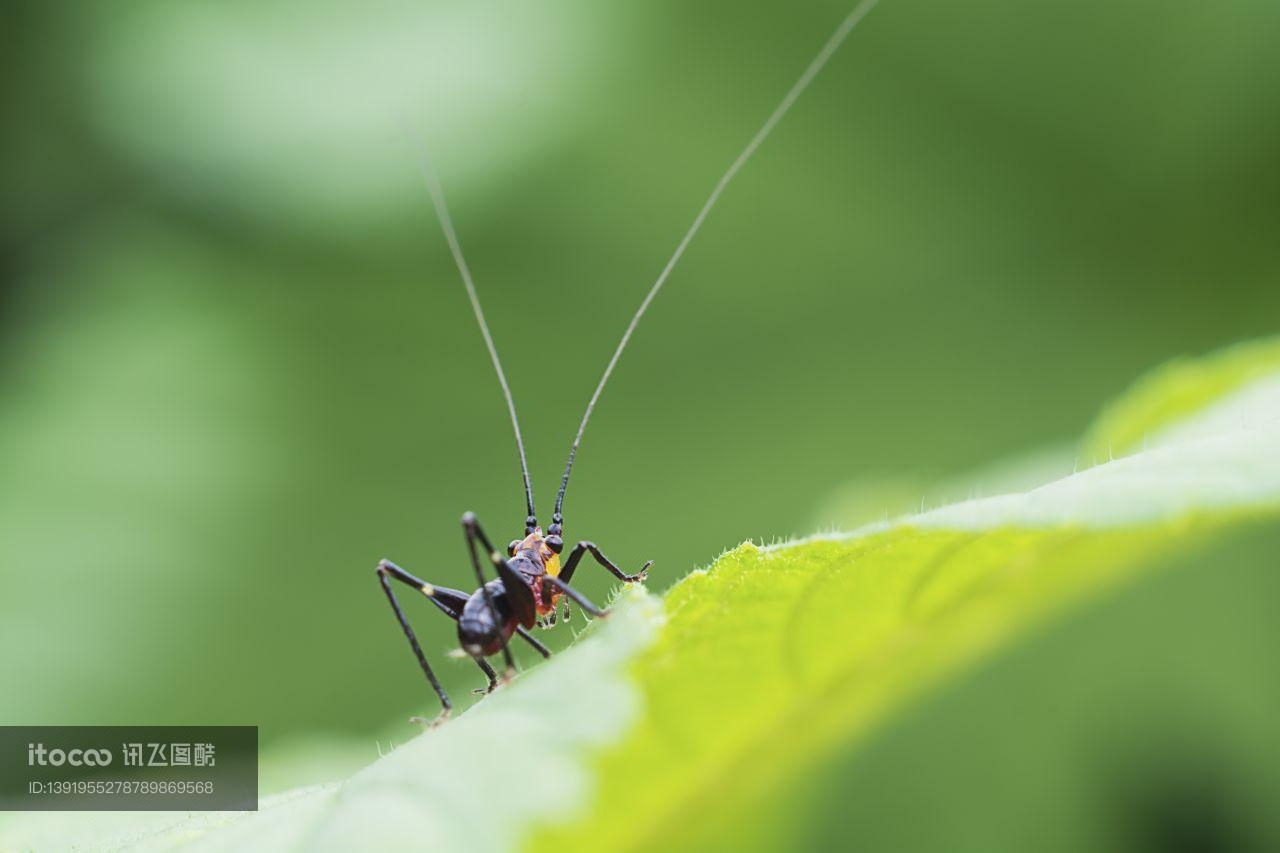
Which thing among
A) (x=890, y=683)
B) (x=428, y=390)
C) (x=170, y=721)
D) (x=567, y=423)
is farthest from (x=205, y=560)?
(x=890, y=683)

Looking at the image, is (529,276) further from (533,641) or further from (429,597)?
(533,641)

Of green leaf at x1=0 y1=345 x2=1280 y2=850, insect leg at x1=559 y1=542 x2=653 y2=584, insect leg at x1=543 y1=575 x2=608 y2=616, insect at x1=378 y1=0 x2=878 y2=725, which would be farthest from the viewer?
insect leg at x1=559 y1=542 x2=653 y2=584

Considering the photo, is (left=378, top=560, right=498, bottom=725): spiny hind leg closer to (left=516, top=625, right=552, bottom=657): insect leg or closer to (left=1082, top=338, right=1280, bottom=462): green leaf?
(left=516, top=625, right=552, bottom=657): insect leg

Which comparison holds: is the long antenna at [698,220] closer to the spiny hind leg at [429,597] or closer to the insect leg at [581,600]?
the spiny hind leg at [429,597]

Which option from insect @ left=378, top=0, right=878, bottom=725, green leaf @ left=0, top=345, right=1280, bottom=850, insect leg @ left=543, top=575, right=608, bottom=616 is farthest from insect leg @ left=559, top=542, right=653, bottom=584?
green leaf @ left=0, top=345, right=1280, bottom=850

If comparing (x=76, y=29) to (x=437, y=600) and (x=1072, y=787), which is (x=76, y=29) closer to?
(x=437, y=600)

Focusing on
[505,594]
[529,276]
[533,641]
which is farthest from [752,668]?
[529,276]
